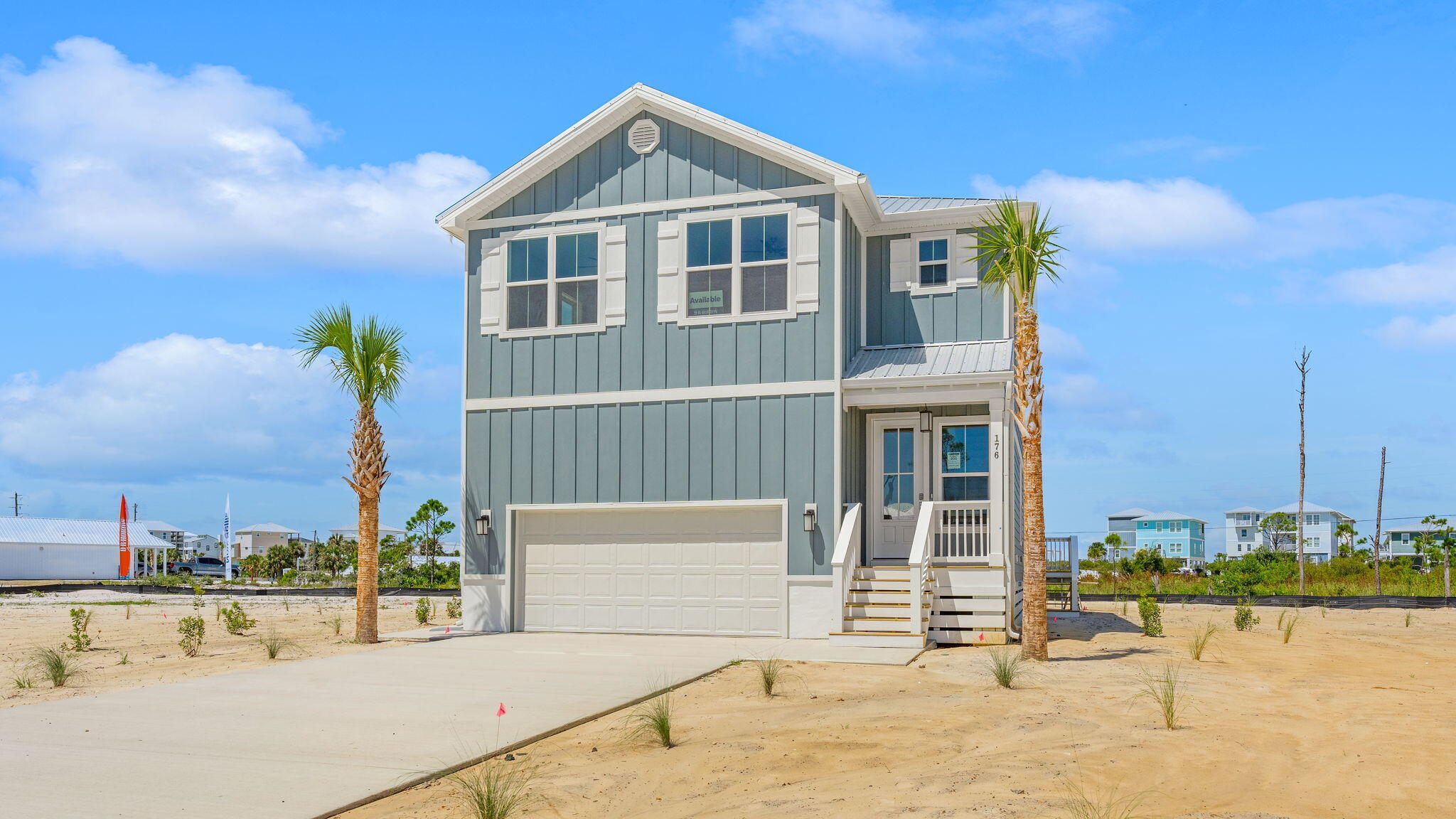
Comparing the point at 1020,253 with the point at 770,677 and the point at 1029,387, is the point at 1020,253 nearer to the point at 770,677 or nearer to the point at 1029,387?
the point at 1029,387

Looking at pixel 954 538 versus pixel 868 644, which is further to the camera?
pixel 954 538

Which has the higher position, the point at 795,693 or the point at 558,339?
the point at 558,339

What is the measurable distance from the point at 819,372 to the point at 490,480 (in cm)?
567

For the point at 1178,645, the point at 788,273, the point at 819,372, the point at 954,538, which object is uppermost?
the point at 788,273

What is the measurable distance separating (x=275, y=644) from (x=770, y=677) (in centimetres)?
708

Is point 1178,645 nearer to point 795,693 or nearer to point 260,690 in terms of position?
point 795,693

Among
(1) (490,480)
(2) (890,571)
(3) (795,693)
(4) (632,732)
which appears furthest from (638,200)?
(4) (632,732)

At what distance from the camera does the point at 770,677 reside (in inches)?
416

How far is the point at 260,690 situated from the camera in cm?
1079

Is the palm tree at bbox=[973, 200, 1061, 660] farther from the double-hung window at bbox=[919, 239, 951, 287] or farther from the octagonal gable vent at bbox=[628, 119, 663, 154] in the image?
the octagonal gable vent at bbox=[628, 119, 663, 154]

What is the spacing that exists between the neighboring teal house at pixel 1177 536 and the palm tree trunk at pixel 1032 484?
81.9m

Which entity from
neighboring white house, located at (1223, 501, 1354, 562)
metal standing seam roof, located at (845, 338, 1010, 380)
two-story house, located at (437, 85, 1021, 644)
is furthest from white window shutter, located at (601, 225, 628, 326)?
neighboring white house, located at (1223, 501, 1354, 562)

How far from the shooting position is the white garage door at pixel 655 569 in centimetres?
1642

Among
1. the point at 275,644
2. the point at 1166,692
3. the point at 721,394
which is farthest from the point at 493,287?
the point at 1166,692
